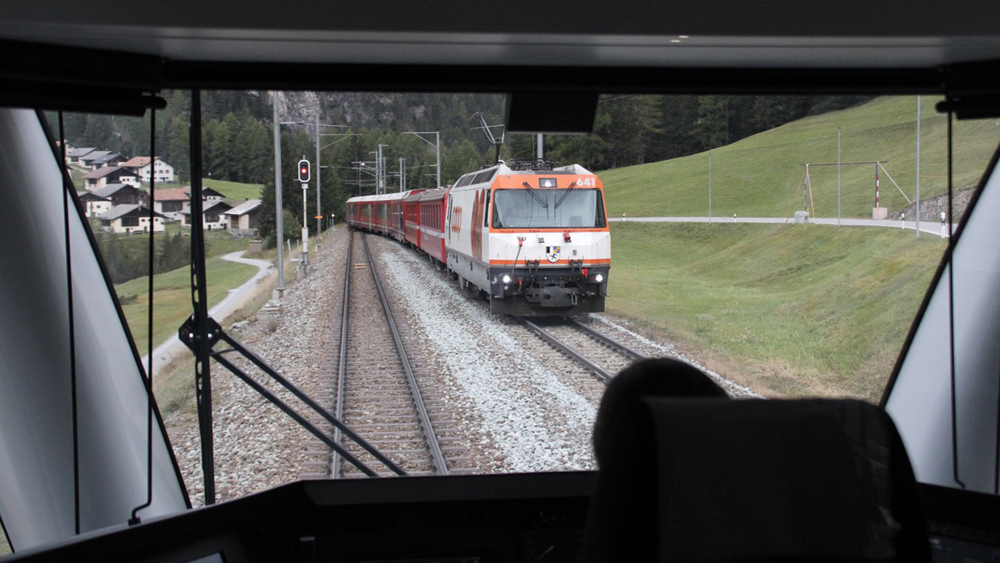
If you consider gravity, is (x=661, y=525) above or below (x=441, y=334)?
above

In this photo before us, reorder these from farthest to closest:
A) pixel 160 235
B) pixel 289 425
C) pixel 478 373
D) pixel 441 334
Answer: pixel 441 334 → pixel 478 373 → pixel 289 425 → pixel 160 235

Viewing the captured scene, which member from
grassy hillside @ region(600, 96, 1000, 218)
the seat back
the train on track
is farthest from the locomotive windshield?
the seat back

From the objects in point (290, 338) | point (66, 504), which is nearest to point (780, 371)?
point (290, 338)

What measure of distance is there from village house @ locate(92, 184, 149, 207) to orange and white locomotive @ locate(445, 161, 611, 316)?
9.29m

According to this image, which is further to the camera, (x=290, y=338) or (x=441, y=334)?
(x=441, y=334)

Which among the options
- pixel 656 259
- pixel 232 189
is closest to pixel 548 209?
pixel 656 259

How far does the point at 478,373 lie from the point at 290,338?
256 centimetres

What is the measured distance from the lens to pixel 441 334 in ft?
37.1

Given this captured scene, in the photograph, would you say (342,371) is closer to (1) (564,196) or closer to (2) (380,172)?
(2) (380,172)

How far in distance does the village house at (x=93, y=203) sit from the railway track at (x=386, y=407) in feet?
5.80

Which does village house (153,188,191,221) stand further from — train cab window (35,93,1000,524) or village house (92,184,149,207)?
train cab window (35,93,1000,524)

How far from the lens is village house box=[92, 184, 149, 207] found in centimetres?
337

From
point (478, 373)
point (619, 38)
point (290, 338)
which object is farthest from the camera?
point (290, 338)

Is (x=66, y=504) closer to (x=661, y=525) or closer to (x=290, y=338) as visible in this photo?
(x=661, y=525)
